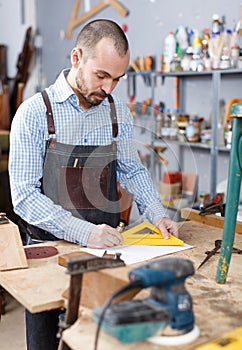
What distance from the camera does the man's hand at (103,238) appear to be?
66.2 inches

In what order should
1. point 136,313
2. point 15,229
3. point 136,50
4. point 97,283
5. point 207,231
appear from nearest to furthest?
1. point 136,313
2. point 97,283
3. point 15,229
4. point 207,231
5. point 136,50

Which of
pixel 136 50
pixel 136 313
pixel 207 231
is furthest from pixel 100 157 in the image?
pixel 136 50

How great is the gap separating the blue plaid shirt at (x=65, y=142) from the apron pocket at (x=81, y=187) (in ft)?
0.28

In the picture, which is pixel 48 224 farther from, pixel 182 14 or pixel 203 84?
pixel 182 14

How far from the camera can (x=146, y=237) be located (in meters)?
1.81

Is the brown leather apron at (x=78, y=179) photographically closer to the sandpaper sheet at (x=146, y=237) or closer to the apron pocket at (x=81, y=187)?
the apron pocket at (x=81, y=187)

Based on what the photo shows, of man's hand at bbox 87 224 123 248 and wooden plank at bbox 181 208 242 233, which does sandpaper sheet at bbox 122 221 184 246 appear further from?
wooden plank at bbox 181 208 242 233

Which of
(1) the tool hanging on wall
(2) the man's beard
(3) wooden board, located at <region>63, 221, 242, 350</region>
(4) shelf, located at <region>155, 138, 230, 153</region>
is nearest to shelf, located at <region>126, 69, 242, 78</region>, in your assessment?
(4) shelf, located at <region>155, 138, 230, 153</region>

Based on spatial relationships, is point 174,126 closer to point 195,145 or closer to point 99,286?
point 195,145

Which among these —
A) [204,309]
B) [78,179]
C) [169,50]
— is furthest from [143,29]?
[204,309]

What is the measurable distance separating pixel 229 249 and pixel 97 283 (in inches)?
17.0

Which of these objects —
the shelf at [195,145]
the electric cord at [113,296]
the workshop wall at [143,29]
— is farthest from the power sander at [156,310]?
the shelf at [195,145]

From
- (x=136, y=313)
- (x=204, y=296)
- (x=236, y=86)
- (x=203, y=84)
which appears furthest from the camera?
(x=203, y=84)

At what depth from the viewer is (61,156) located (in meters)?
1.87
